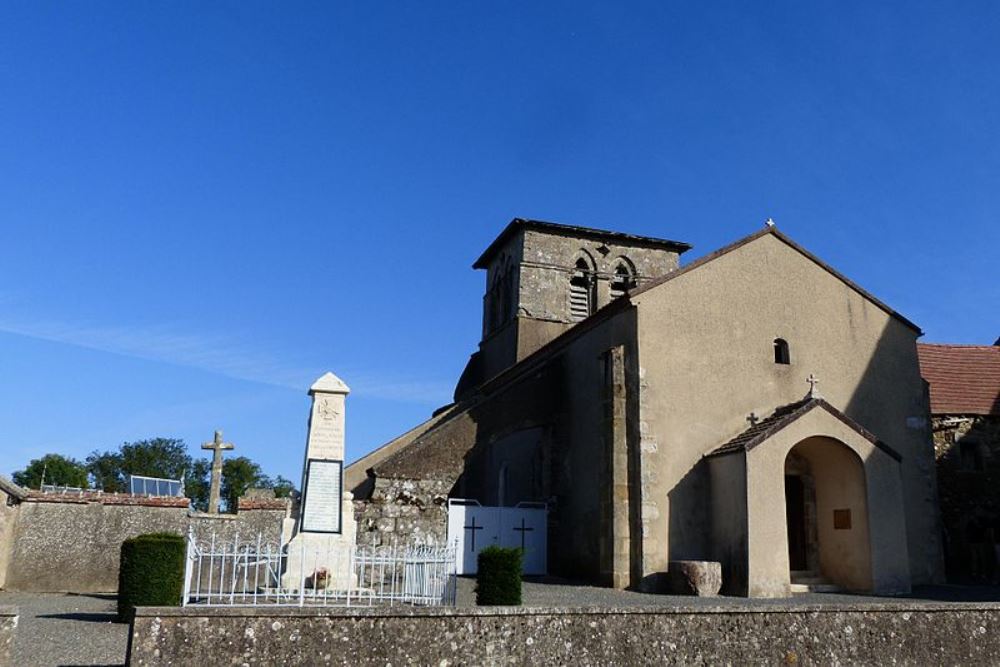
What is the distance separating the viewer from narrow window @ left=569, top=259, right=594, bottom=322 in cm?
2864

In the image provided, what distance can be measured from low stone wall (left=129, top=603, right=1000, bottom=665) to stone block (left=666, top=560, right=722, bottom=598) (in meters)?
6.84

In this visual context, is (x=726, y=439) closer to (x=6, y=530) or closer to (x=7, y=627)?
(x=7, y=627)

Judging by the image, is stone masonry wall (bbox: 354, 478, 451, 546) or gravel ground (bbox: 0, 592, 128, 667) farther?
stone masonry wall (bbox: 354, 478, 451, 546)

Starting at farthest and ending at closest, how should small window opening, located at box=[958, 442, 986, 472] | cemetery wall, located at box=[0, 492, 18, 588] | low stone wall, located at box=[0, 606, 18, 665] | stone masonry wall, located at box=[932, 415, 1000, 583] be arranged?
small window opening, located at box=[958, 442, 986, 472]
stone masonry wall, located at box=[932, 415, 1000, 583]
cemetery wall, located at box=[0, 492, 18, 588]
low stone wall, located at box=[0, 606, 18, 665]

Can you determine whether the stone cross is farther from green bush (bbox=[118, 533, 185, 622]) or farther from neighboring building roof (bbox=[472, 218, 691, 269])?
neighboring building roof (bbox=[472, 218, 691, 269])

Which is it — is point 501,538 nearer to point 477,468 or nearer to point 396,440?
point 396,440

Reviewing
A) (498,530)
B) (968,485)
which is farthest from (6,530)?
(968,485)

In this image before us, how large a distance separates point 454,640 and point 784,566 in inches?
412

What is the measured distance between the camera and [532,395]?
2119 cm

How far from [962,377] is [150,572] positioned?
979 inches

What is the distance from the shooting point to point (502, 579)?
10641 mm

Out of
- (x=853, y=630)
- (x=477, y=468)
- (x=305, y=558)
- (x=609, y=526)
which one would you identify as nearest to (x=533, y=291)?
(x=477, y=468)

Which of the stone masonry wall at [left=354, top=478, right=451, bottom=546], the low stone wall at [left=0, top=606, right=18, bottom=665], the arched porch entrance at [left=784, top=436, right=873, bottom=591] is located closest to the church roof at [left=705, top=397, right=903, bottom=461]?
the arched porch entrance at [left=784, top=436, right=873, bottom=591]

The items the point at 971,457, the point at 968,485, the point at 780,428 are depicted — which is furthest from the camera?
the point at 971,457
